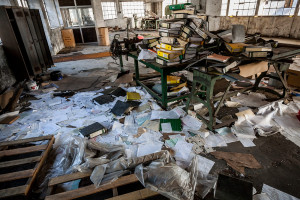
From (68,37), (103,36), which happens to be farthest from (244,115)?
(68,37)

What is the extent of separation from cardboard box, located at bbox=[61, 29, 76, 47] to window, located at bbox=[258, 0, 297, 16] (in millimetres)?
9894

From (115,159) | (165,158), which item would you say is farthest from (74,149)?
(165,158)

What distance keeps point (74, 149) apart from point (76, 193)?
633mm

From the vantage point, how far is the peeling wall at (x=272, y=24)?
7652 mm

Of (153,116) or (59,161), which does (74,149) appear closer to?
(59,161)

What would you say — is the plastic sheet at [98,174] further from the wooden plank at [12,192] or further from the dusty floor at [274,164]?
the dusty floor at [274,164]

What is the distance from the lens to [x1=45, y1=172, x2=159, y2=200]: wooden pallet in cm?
142

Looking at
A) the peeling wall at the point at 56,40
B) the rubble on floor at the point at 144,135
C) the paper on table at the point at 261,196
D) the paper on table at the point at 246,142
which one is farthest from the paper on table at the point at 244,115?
the peeling wall at the point at 56,40

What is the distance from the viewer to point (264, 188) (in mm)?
1602

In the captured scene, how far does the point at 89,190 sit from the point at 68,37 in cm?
951

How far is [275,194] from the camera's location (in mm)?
1542

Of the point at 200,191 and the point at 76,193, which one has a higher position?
the point at 76,193

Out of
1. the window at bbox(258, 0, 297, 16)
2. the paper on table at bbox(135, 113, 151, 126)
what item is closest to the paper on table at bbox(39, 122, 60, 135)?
the paper on table at bbox(135, 113, 151, 126)

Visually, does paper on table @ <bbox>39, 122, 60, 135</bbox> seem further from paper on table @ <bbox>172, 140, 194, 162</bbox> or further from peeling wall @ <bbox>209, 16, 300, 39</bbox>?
peeling wall @ <bbox>209, 16, 300, 39</bbox>
